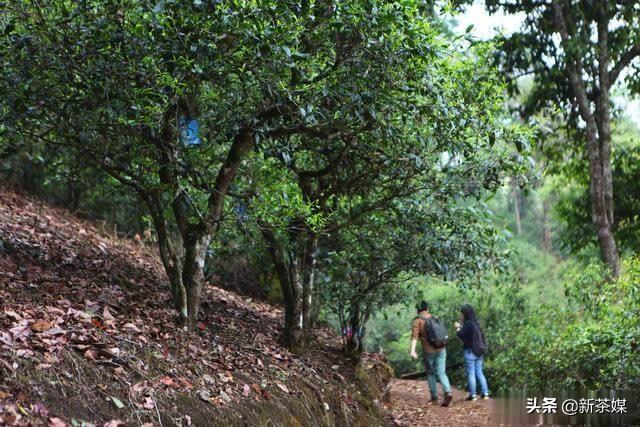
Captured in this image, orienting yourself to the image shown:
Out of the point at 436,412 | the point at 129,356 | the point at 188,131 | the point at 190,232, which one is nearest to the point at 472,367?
the point at 436,412

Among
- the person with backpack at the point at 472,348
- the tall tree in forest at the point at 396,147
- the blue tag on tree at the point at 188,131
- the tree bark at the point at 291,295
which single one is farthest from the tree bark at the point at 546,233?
the blue tag on tree at the point at 188,131

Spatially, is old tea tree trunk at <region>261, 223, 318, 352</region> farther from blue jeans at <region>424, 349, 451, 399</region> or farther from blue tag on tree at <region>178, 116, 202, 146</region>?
blue jeans at <region>424, 349, 451, 399</region>

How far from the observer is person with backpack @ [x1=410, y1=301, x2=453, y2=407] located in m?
10.5

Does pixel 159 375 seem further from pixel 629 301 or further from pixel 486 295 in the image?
pixel 486 295

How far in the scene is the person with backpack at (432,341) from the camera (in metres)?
10.5

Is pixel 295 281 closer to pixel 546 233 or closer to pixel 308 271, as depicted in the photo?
pixel 308 271

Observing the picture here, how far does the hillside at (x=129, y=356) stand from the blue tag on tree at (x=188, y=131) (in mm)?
1823

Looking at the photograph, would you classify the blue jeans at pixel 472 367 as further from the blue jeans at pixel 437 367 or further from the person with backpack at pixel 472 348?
the blue jeans at pixel 437 367

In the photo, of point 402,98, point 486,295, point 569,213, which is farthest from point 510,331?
point 402,98

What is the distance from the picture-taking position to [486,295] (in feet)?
57.0

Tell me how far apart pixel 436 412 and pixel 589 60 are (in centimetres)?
819

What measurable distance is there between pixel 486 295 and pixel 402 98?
12.1m

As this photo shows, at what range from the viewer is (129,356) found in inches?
208

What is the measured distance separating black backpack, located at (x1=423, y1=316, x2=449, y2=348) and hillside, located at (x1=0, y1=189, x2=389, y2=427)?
3.77ft
